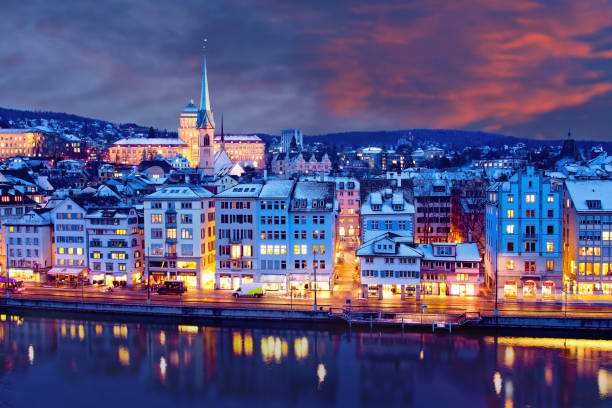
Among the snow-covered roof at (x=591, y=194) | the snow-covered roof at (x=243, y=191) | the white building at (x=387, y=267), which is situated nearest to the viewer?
the white building at (x=387, y=267)

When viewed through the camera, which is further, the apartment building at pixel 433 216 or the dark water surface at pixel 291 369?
the apartment building at pixel 433 216

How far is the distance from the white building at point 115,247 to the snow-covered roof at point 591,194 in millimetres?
44578

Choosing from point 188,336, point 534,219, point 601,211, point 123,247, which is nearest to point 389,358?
Answer: point 188,336

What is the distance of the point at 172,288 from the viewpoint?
60.1 m

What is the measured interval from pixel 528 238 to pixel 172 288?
3475 cm

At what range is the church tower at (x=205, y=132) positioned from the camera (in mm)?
152500

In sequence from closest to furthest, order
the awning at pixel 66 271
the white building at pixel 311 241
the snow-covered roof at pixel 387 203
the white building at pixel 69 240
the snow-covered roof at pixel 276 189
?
the white building at pixel 311 241 → the snow-covered roof at pixel 276 189 → the snow-covered roof at pixel 387 203 → the awning at pixel 66 271 → the white building at pixel 69 240

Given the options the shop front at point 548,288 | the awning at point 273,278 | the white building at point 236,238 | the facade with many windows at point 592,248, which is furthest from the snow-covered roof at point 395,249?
the facade with many windows at point 592,248

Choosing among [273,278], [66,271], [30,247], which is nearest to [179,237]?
[273,278]

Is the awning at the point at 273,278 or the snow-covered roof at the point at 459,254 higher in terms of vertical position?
the snow-covered roof at the point at 459,254

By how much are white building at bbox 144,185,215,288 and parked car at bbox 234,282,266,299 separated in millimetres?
5808

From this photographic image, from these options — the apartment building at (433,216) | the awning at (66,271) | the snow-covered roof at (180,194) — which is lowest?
the awning at (66,271)

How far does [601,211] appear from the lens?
182 ft

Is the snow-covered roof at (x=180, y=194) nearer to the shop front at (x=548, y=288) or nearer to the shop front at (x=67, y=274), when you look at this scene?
the shop front at (x=67, y=274)
